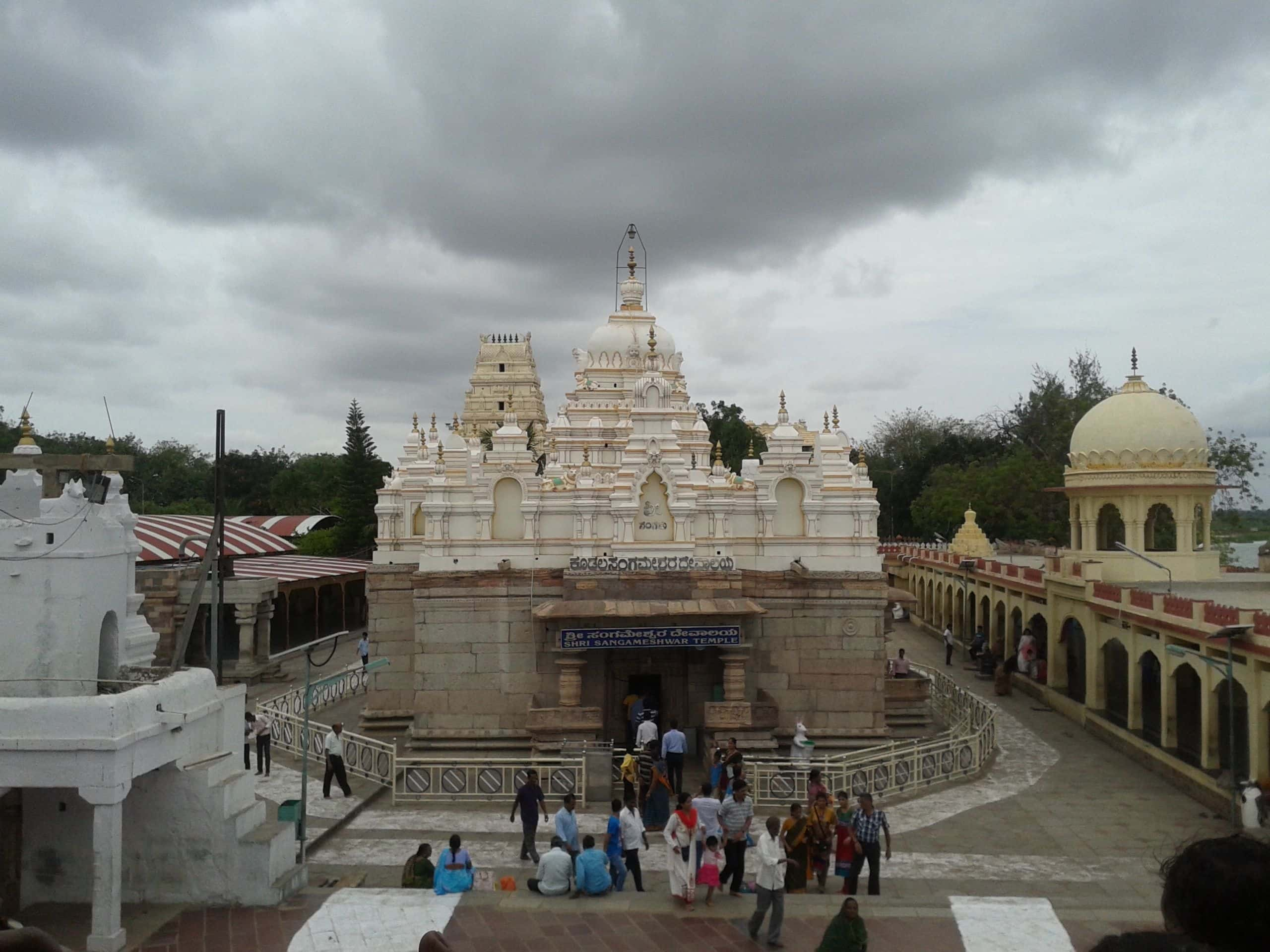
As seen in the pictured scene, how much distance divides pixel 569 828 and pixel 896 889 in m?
4.18

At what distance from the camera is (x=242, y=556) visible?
40031 millimetres

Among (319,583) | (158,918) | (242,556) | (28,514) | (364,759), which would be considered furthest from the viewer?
(242,556)

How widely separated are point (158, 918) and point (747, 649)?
1048 cm

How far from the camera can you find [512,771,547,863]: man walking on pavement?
1257cm

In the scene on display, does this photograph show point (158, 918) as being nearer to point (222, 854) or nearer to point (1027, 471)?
point (222, 854)

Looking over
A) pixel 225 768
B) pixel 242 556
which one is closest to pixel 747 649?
pixel 225 768

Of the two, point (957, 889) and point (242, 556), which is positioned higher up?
point (242, 556)

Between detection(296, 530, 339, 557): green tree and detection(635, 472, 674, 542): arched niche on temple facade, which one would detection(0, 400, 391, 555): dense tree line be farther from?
detection(635, 472, 674, 542): arched niche on temple facade

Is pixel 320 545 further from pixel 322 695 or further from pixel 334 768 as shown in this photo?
pixel 334 768

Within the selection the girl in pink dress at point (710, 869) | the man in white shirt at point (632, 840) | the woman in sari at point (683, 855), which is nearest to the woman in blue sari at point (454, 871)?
the man in white shirt at point (632, 840)

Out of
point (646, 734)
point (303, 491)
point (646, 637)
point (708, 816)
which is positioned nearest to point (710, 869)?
point (708, 816)

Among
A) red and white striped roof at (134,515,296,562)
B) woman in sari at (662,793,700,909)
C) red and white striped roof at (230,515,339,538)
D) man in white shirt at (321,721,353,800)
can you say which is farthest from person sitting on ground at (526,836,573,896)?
red and white striped roof at (230,515,339,538)

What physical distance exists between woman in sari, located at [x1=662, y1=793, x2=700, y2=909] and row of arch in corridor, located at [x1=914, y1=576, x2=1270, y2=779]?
8.57m

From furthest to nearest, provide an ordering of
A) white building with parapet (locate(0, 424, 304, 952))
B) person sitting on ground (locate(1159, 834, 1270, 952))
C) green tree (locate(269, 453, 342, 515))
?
1. green tree (locate(269, 453, 342, 515))
2. white building with parapet (locate(0, 424, 304, 952))
3. person sitting on ground (locate(1159, 834, 1270, 952))
